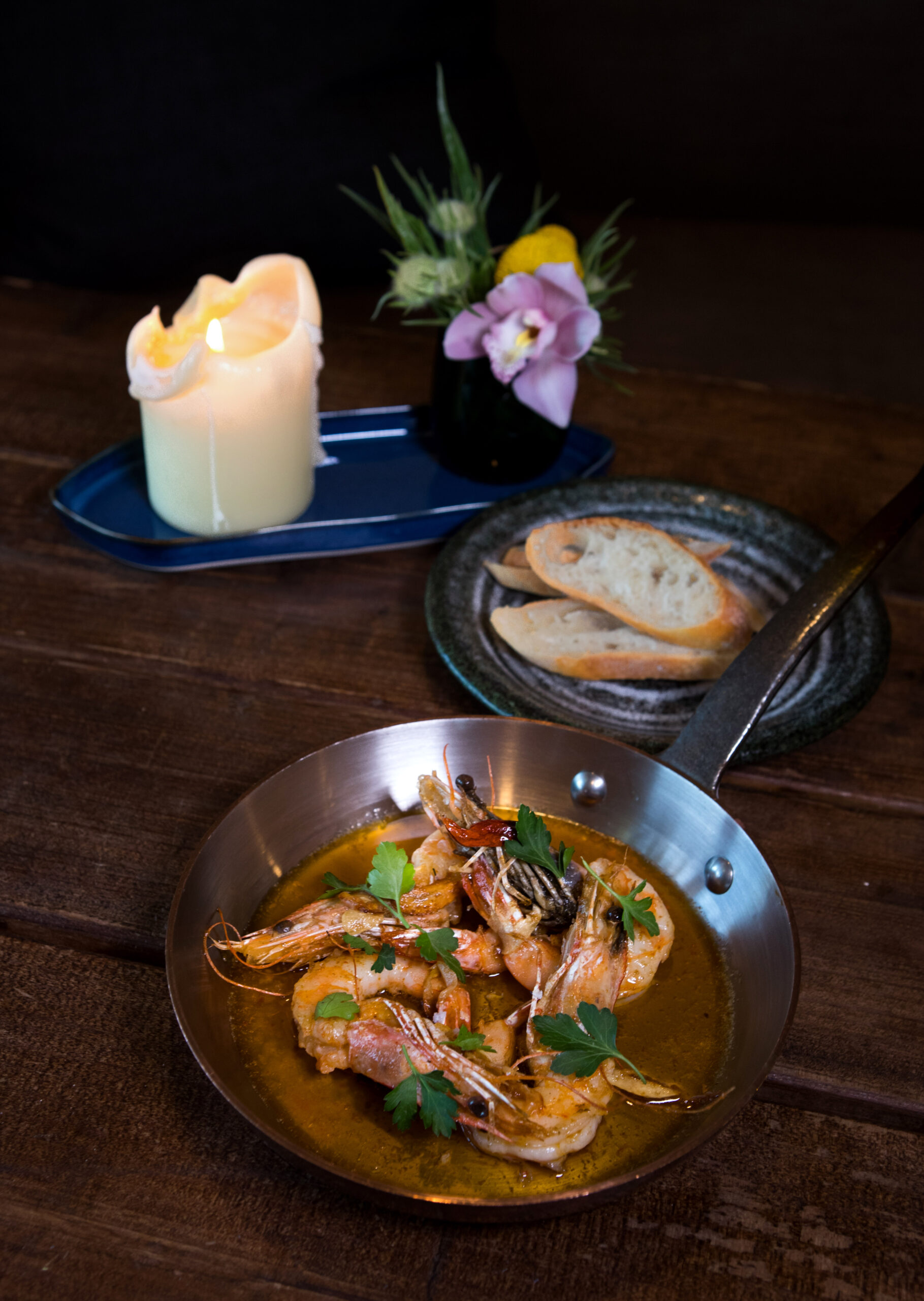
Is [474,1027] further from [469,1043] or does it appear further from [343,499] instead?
[343,499]

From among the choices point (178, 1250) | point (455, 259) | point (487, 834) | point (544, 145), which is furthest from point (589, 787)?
point (544, 145)

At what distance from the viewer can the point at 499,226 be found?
1.84m

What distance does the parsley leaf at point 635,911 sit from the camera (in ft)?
2.12

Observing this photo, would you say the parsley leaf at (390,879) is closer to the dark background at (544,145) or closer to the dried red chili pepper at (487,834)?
the dried red chili pepper at (487,834)

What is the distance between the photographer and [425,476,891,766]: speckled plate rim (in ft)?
2.77

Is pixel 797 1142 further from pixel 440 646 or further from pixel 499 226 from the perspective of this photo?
pixel 499 226

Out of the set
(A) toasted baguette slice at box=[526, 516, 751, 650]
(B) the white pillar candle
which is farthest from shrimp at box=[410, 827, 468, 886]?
(B) the white pillar candle

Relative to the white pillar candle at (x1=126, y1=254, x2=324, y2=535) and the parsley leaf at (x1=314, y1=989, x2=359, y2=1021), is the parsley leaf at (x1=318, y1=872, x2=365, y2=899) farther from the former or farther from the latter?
the white pillar candle at (x1=126, y1=254, x2=324, y2=535)

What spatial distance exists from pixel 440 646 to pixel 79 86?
1.33 m

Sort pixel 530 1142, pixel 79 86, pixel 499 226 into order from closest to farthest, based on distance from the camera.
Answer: pixel 530 1142 < pixel 79 86 < pixel 499 226

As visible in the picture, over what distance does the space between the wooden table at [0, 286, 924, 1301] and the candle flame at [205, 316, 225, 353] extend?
21 centimetres

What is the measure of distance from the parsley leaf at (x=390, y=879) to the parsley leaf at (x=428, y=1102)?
0.35ft

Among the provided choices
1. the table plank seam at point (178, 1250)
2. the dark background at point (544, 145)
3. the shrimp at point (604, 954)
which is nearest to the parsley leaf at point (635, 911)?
the shrimp at point (604, 954)

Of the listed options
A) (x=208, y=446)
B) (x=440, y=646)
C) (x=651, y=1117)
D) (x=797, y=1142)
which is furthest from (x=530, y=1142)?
(x=208, y=446)
